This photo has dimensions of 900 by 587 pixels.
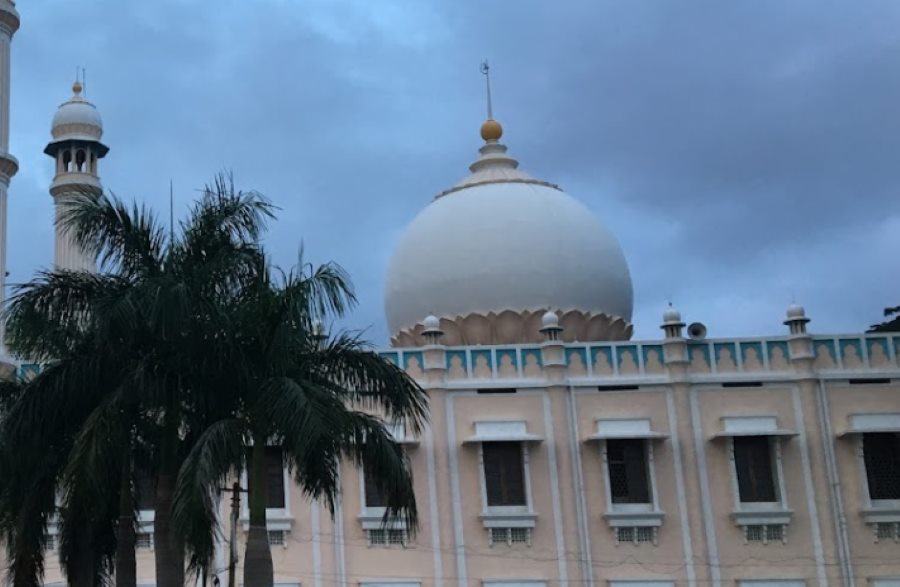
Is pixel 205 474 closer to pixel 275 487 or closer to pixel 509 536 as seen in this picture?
pixel 275 487

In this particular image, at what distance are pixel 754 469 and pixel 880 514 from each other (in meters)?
2.67

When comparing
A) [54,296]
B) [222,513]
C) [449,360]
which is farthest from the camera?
[449,360]

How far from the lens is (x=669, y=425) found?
26.4 metres

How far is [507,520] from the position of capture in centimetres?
2544

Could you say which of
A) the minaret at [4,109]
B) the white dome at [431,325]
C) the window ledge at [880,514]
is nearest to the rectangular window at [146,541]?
the white dome at [431,325]

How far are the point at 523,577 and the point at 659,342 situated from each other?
5.76m

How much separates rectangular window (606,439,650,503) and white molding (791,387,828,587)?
3.28 meters

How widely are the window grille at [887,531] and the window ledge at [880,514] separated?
82 mm

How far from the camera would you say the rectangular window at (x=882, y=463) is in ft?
86.2

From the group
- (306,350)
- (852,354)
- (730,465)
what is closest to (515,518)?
(730,465)

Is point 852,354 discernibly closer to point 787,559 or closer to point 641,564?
point 787,559

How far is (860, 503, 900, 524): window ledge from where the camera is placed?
25.8 meters

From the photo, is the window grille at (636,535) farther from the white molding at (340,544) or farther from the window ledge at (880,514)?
the white molding at (340,544)

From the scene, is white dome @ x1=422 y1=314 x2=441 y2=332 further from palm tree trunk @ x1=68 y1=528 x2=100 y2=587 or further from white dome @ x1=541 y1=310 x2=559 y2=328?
palm tree trunk @ x1=68 y1=528 x2=100 y2=587
